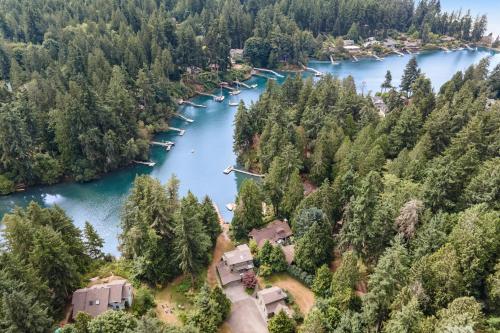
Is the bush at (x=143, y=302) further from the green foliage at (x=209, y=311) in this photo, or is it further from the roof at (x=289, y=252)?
the roof at (x=289, y=252)

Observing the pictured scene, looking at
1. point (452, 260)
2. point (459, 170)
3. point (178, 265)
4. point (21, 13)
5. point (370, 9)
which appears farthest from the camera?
point (370, 9)

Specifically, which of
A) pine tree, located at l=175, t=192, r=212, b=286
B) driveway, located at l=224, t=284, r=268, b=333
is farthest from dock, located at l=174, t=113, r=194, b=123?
driveway, located at l=224, t=284, r=268, b=333

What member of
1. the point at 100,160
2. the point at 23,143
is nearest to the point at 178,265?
the point at 100,160

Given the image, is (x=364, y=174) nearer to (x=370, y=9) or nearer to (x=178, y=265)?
(x=178, y=265)

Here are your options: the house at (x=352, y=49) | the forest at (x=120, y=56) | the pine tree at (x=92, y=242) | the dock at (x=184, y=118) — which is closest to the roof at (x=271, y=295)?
the pine tree at (x=92, y=242)

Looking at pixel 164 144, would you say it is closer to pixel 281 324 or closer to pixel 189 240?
pixel 189 240

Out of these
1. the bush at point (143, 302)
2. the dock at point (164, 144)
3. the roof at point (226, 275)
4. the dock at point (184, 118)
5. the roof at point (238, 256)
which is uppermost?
the dock at point (184, 118)

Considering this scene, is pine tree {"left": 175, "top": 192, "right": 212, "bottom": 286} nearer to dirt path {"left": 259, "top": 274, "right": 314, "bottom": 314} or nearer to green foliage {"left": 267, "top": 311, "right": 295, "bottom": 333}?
dirt path {"left": 259, "top": 274, "right": 314, "bottom": 314}
